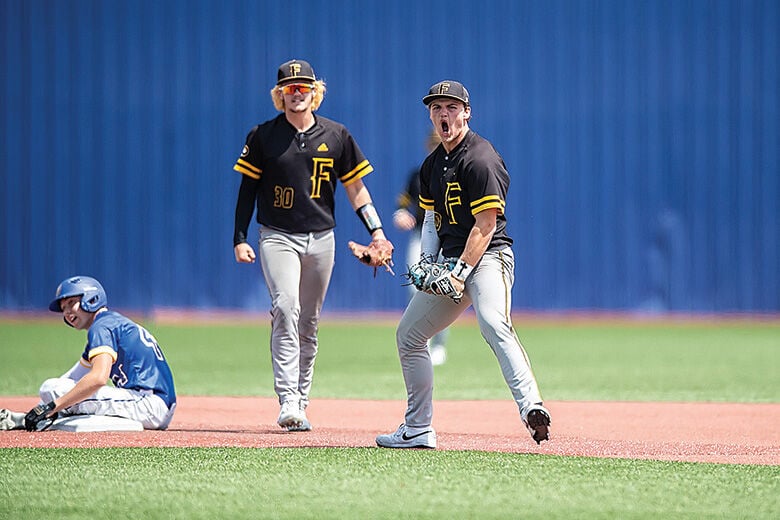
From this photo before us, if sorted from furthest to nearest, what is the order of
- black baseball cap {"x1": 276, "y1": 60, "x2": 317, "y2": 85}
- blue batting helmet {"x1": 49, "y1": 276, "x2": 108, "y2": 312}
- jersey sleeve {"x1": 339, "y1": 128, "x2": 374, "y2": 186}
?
1. jersey sleeve {"x1": 339, "y1": 128, "x2": 374, "y2": 186}
2. black baseball cap {"x1": 276, "y1": 60, "x2": 317, "y2": 85}
3. blue batting helmet {"x1": 49, "y1": 276, "x2": 108, "y2": 312}

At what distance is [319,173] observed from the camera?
7180mm

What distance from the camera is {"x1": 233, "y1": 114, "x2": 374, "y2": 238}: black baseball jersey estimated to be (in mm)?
7113

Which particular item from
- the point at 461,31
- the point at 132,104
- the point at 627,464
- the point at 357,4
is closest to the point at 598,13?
the point at 461,31

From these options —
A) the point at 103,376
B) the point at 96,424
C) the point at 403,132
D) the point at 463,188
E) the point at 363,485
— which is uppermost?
the point at 403,132

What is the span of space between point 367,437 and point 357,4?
47.4ft

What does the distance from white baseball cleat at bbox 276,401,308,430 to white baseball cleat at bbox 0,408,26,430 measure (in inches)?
54.9

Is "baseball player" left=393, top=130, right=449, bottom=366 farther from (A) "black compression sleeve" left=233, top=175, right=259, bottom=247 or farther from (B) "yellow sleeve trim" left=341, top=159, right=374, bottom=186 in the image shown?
(A) "black compression sleeve" left=233, top=175, right=259, bottom=247

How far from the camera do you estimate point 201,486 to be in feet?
15.7

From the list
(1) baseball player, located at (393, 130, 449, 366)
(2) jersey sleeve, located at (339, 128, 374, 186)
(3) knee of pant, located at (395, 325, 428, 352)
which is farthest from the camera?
(1) baseball player, located at (393, 130, 449, 366)

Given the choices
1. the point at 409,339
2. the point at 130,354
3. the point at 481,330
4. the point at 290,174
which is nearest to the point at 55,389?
the point at 130,354

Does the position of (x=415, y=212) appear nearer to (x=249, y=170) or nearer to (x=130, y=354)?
(x=249, y=170)

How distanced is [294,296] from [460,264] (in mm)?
1503

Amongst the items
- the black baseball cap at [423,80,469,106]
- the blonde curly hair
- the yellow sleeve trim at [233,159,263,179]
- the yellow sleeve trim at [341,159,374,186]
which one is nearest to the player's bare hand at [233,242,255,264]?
the yellow sleeve trim at [233,159,263,179]

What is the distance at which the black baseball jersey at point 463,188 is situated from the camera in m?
5.74
